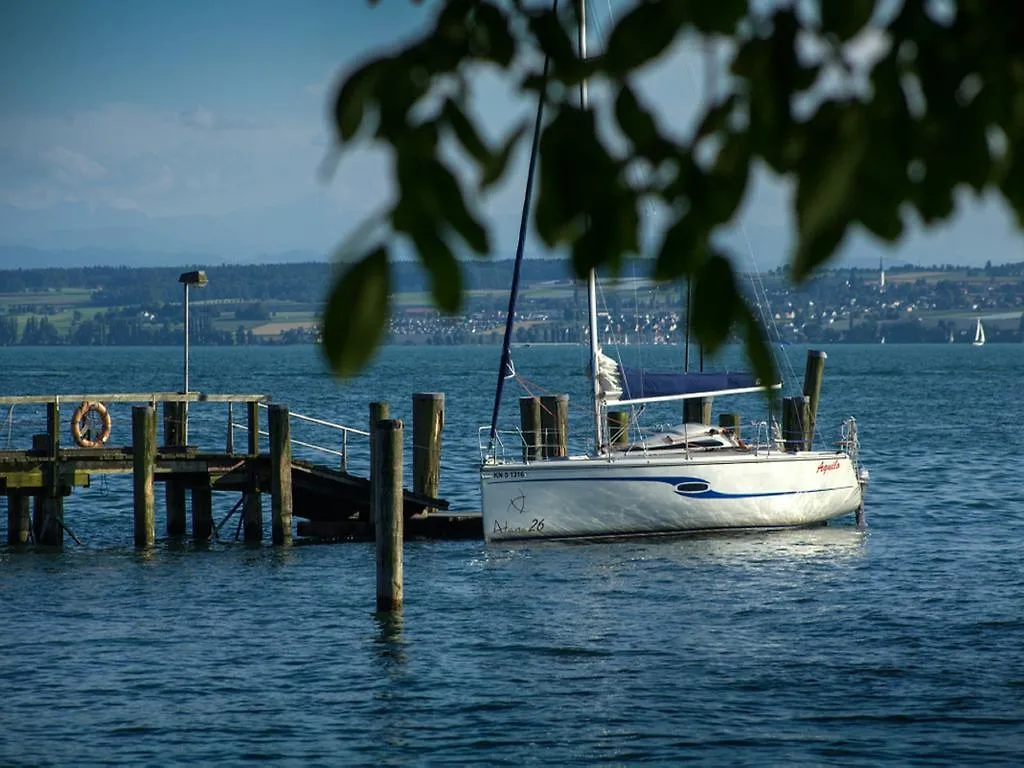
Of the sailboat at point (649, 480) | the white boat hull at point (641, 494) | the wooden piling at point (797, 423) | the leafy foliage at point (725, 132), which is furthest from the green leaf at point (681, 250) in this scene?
the wooden piling at point (797, 423)

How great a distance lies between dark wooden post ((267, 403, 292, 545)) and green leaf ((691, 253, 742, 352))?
23886mm

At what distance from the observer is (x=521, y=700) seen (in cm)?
1811

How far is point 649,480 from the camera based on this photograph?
29.7m

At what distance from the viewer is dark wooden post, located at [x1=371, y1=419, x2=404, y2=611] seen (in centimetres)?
2144

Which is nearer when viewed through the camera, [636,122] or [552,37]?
[636,122]

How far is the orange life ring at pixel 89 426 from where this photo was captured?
3022cm

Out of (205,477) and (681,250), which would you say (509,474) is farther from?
(681,250)

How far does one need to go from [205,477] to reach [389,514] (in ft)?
30.3

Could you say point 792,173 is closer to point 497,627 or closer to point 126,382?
point 497,627

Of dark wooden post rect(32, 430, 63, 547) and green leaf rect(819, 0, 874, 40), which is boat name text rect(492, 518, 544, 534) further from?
green leaf rect(819, 0, 874, 40)

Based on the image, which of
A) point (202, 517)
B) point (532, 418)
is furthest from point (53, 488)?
point (532, 418)

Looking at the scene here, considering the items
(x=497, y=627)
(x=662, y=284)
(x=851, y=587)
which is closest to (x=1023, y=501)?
(x=851, y=587)

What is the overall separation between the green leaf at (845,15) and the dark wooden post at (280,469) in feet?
79.0

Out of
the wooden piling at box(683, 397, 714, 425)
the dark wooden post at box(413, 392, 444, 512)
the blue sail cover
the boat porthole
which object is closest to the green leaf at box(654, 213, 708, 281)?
the dark wooden post at box(413, 392, 444, 512)
